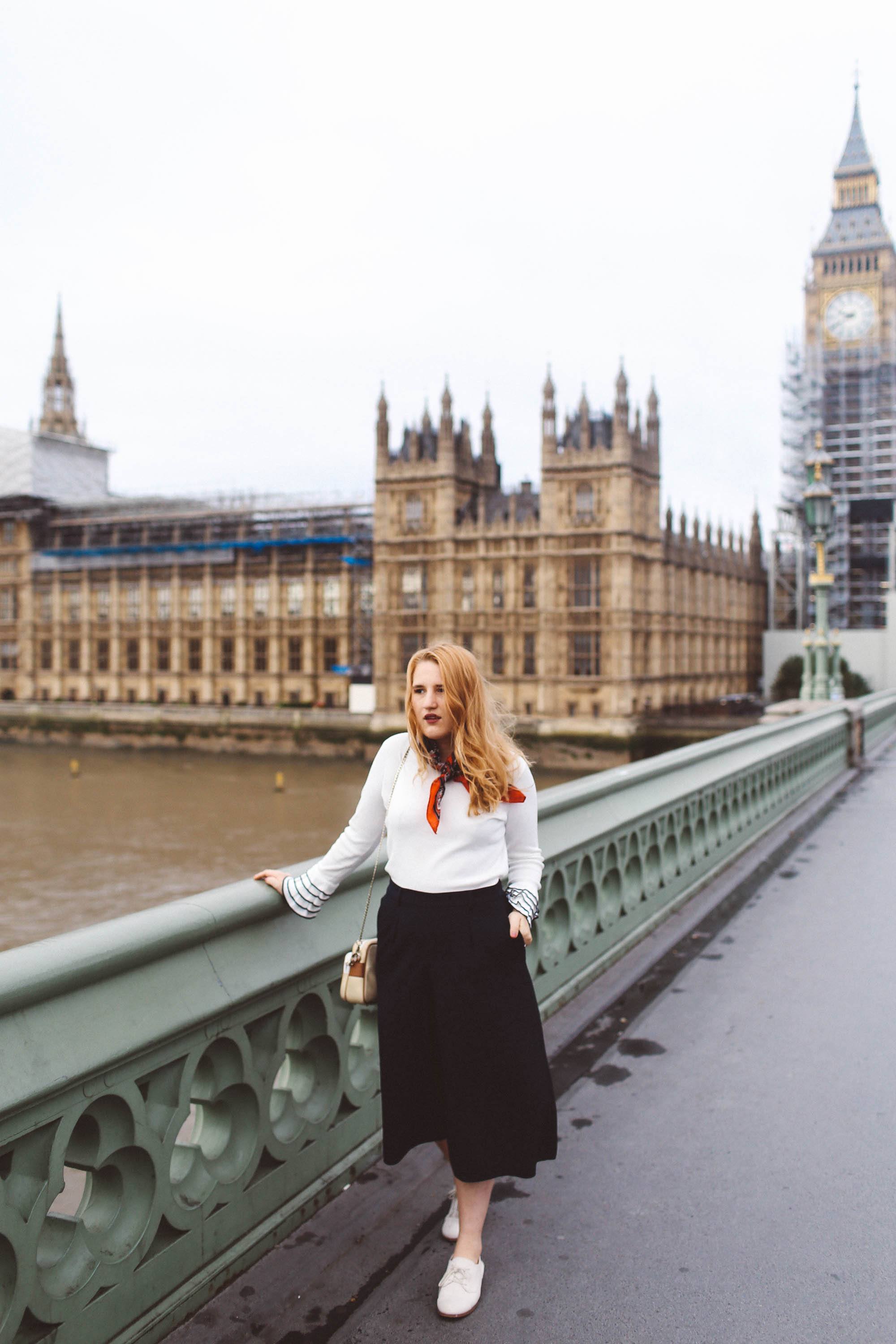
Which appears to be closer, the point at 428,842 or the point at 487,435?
the point at 428,842

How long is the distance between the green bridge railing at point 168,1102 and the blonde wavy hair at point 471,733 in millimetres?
589

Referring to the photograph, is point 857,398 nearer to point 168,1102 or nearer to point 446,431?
point 446,431

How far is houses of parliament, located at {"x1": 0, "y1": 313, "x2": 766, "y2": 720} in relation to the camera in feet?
176

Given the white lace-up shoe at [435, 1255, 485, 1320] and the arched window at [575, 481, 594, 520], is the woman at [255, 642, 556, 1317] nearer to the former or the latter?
the white lace-up shoe at [435, 1255, 485, 1320]

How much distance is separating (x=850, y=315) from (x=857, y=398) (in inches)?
316

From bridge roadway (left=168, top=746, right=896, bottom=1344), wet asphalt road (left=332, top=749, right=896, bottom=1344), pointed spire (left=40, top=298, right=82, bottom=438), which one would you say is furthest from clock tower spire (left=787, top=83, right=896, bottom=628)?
pointed spire (left=40, top=298, right=82, bottom=438)

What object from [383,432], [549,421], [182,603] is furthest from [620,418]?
[182,603]

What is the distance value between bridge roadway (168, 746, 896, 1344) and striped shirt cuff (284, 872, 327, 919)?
81 centimetres

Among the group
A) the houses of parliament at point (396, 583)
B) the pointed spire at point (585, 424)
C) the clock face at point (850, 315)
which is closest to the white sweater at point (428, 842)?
the houses of parliament at point (396, 583)

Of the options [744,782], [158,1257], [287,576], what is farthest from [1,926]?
[287,576]

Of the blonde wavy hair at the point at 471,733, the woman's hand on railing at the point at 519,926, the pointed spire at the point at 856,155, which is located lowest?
the woman's hand on railing at the point at 519,926

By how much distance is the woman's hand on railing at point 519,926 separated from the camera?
102 inches

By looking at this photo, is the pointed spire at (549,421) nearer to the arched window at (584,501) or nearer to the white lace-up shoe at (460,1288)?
the arched window at (584,501)

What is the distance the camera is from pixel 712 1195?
114 inches
